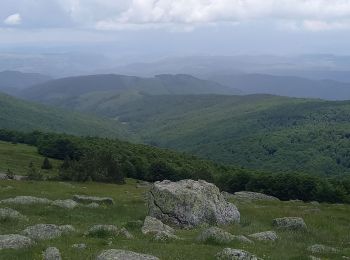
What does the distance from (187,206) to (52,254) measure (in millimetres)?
18651

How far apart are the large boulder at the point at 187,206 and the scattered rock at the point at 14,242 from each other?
50.8 feet

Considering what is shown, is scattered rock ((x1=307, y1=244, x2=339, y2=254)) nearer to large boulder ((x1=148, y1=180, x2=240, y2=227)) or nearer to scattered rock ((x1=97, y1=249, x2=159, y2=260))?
scattered rock ((x1=97, y1=249, x2=159, y2=260))

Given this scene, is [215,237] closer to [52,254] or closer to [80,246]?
[80,246]

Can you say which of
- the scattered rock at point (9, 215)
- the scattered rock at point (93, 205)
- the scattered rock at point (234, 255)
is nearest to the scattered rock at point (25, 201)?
the scattered rock at point (93, 205)

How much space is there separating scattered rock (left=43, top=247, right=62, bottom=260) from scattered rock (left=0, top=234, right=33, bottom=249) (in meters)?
2.63

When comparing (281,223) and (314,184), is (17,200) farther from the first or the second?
(314,184)

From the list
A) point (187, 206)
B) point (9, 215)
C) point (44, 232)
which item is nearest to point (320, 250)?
point (187, 206)

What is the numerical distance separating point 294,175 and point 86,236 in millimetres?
87488

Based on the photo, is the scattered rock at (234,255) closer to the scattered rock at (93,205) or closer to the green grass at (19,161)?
the scattered rock at (93,205)

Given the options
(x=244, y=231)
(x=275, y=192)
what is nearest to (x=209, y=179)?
(x=275, y=192)

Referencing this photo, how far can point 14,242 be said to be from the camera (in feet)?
71.6

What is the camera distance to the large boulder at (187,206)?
119ft

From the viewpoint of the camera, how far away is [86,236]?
24.8 m

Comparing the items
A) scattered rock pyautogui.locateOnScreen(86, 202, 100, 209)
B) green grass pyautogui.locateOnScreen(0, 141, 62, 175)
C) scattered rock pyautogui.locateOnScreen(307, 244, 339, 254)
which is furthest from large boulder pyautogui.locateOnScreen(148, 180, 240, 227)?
green grass pyautogui.locateOnScreen(0, 141, 62, 175)
